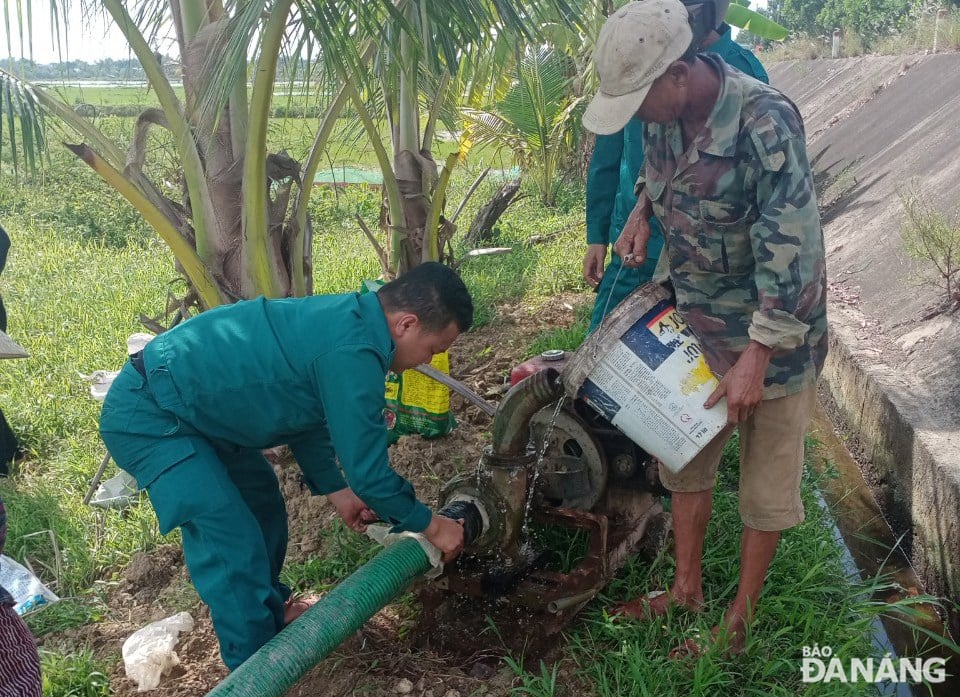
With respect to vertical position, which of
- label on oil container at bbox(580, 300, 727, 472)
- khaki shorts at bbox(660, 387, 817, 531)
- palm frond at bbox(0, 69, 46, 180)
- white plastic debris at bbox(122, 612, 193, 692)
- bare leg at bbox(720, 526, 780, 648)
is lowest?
white plastic debris at bbox(122, 612, 193, 692)

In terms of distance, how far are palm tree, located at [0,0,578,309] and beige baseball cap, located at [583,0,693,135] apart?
581mm

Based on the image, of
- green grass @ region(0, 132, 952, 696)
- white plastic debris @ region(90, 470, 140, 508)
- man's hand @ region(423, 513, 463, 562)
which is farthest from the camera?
white plastic debris @ region(90, 470, 140, 508)

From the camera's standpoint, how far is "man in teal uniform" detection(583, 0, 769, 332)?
303cm

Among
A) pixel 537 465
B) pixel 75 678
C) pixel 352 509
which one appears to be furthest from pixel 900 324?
pixel 75 678

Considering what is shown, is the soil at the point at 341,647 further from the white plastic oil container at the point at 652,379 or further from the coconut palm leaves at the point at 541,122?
the coconut palm leaves at the point at 541,122

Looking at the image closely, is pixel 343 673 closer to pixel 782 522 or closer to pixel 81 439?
pixel 782 522

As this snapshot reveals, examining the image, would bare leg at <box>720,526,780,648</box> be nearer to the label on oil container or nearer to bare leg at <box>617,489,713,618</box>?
bare leg at <box>617,489,713,618</box>

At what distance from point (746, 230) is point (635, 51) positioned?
1.79 ft

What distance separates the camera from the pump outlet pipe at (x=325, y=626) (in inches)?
77.4

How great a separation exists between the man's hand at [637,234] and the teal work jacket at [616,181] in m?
0.49

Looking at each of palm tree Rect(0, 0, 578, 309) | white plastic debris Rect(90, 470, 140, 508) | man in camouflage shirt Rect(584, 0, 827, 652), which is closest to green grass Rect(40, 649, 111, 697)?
white plastic debris Rect(90, 470, 140, 508)

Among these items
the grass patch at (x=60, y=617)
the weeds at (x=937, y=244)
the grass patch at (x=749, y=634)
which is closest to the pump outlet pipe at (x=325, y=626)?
the grass patch at (x=749, y=634)

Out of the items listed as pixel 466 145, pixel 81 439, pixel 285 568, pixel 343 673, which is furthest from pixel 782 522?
pixel 466 145

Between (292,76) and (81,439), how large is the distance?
7.81 ft
